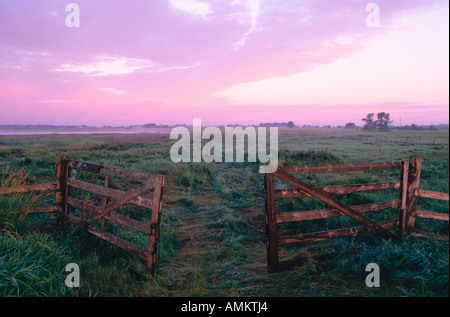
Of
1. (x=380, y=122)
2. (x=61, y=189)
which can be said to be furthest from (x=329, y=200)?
(x=380, y=122)

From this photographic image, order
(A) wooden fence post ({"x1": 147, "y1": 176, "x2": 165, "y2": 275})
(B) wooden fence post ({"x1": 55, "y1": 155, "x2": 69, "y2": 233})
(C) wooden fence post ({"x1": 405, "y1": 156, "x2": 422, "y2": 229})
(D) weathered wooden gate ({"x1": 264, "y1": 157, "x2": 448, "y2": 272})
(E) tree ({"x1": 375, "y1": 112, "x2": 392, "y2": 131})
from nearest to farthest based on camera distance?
(A) wooden fence post ({"x1": 147, "y1": 176, "x2": 165, "y2": 275}) → (D) weathered wooden gate ({"x1": 264, "y1": 157, "x2": 448, "y2": 272}) → (C) wooden fence post ({"x1": 405, "y1": 156, "x2": 422, "y2": 229}) → (B) wooden fence post ({"x1": 55, "y1": 155, "x2": 69, "y2": 233}) → (E) tree ({"x1": 375, "y1": 112, "x2": 392, "y2": 131})

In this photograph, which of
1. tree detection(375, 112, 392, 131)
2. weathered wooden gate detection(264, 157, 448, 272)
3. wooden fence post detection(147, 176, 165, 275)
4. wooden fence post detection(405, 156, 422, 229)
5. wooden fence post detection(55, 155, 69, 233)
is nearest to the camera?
wooden fence post detection(147, 176, 165, 275)

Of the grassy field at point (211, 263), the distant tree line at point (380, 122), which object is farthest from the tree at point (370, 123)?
the grassy field at point (211, 263)

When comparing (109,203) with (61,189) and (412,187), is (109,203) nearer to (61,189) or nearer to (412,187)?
(61,189)

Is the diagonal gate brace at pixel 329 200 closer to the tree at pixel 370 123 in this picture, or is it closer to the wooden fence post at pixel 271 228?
the wooden fence post at pixel 271 228

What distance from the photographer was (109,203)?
4938mm

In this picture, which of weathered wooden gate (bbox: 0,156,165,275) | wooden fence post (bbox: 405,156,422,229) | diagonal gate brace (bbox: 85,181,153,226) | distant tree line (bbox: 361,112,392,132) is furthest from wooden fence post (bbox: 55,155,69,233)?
distant tree line (bbox: 361,112,392,132)

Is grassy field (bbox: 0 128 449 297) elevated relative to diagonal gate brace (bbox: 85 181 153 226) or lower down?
lower down

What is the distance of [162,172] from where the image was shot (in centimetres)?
1375

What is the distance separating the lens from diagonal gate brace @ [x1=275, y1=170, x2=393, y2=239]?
4.42 m

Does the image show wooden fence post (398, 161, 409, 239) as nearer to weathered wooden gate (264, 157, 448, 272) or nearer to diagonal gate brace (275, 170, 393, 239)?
weathered wooden gate (264, 157, 448, 272)

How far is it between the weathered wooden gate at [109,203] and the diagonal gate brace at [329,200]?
6.60 ft

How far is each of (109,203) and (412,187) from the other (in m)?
5.50
